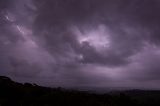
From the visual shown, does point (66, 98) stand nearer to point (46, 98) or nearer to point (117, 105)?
point (46, 98)

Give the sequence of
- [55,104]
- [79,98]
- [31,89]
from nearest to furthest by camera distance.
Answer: [55,104], [79,98], [31,89]

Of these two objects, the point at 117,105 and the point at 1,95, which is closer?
the point at 117,105

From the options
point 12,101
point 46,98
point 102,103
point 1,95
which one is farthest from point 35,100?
point 102,103

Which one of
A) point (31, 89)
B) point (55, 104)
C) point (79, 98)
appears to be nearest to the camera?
point (55, 104)

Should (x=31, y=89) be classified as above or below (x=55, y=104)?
above

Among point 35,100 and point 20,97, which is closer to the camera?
point 35,100

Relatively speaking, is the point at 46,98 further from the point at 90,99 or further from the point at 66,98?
the point at 90,99

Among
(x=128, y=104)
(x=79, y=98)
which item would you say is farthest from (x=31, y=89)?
(x=128, y=104)
